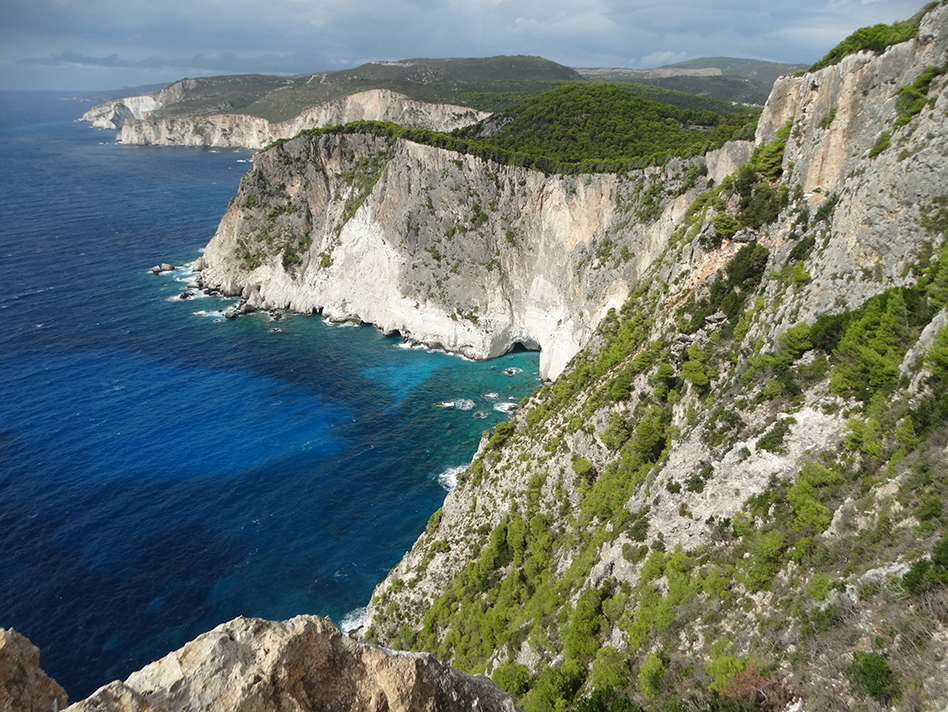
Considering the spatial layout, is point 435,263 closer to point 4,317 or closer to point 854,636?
point 4,317

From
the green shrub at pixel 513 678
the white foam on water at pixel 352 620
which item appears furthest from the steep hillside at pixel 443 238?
the green shrub at pixel 513 678

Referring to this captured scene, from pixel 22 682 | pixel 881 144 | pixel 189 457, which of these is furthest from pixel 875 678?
pixel 189 457

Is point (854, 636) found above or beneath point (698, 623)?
above

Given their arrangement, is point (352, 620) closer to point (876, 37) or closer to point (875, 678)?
point (875, 678)

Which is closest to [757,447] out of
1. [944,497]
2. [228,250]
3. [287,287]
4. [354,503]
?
[944,497]

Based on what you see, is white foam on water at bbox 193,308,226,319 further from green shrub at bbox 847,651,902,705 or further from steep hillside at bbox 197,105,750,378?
green shrub at bbox 847,651,902,705

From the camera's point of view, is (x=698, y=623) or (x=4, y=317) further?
(x=4, y=317)

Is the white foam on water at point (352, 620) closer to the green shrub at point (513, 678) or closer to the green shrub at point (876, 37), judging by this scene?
the green shrub at point (513, 678)
